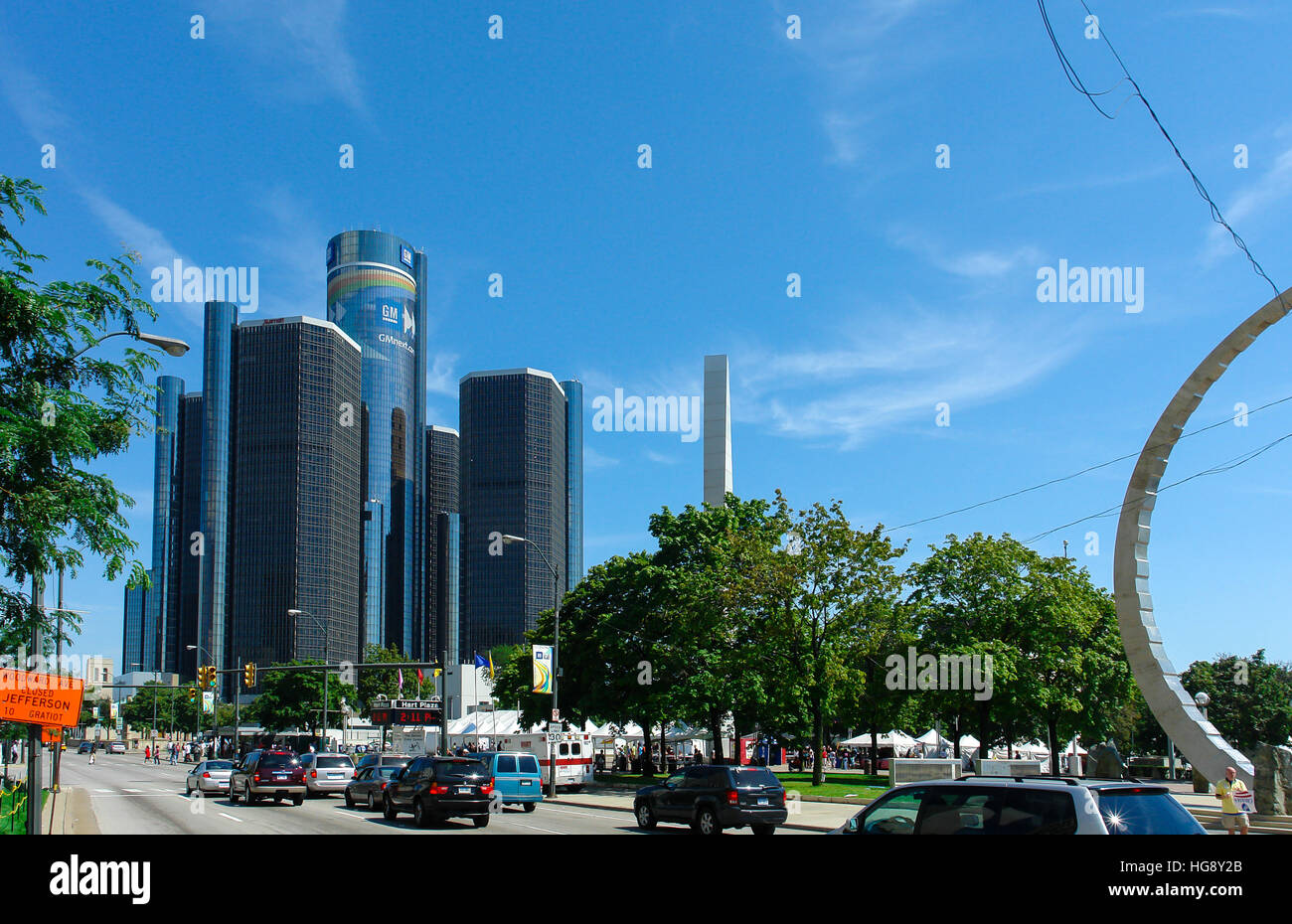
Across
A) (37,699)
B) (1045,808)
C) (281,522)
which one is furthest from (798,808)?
(281,522)

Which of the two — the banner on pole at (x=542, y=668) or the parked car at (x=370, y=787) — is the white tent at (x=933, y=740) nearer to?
the banner on pole at (x=542, y=668)

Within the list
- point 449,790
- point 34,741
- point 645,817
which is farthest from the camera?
point 645,817

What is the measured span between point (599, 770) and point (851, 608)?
2104 centimetres

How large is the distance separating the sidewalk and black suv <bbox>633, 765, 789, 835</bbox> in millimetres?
1797

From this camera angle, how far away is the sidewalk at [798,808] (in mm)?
27266

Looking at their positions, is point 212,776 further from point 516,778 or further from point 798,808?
point 798,808

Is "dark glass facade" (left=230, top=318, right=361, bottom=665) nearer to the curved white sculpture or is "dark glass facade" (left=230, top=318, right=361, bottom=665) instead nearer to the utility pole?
the curved white sculpture

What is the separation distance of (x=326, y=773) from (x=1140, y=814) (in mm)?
35879

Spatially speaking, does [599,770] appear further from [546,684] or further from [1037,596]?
[1037,596]

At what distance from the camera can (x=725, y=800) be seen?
24.3 m

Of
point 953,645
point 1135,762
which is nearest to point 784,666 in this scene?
point 953,645

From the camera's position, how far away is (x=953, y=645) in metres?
48.1

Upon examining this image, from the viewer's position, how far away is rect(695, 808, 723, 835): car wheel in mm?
24125
